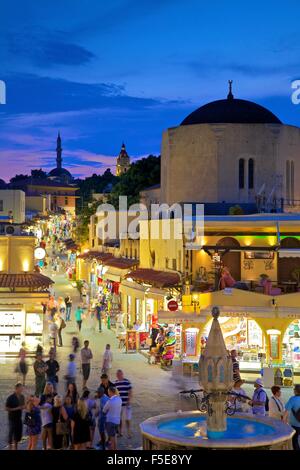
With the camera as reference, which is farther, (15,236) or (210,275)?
(15,236)

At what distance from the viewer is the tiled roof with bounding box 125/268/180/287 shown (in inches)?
1133

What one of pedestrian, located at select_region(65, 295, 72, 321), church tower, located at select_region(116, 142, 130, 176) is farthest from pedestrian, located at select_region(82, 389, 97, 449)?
church tower, located at select_region(116, 142, 130, 176)

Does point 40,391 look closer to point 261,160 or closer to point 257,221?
point 257,221

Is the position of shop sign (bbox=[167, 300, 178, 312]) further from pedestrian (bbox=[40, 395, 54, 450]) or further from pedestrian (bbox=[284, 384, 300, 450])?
pedestrian (bbox=[284, 384, 300, 450])

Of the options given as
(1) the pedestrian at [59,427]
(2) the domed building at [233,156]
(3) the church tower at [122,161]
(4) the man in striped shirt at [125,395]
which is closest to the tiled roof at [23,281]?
(2) the domed building at [233,156]

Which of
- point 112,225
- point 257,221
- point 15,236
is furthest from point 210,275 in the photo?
point 112,225

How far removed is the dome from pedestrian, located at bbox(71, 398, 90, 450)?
2663 centimetres

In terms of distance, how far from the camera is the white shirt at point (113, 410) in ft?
49.4

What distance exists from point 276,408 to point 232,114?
26.2 metres

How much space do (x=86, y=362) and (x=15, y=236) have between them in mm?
10988

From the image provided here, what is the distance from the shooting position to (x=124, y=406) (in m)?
16.7

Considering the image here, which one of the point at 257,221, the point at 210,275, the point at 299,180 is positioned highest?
the point at 299,180

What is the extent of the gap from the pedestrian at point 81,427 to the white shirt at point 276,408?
3416 mm

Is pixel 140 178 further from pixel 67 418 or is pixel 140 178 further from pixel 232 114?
pixel 67 418
